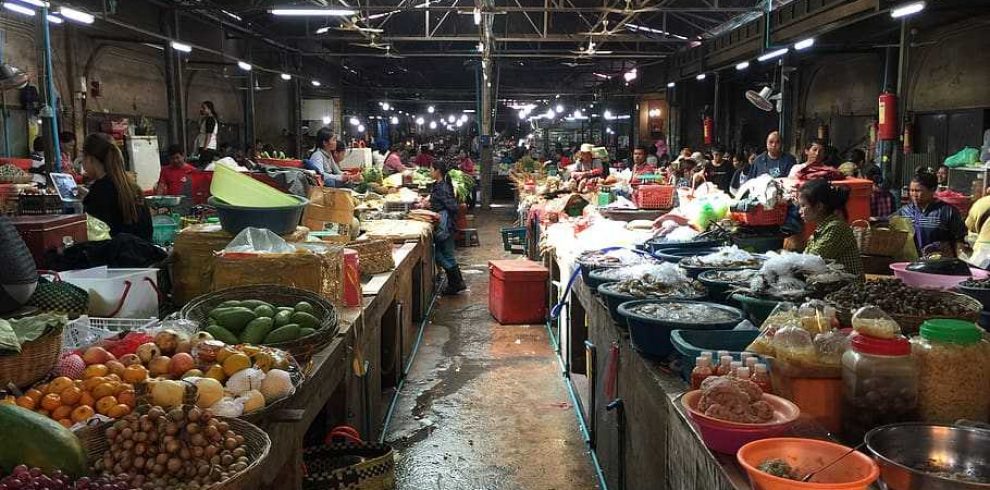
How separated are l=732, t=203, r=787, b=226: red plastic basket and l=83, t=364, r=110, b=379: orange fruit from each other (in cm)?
472

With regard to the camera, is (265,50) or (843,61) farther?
(265,50)

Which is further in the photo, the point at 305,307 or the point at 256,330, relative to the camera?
the point at 305,307

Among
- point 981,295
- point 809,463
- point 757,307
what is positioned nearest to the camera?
point 809,463

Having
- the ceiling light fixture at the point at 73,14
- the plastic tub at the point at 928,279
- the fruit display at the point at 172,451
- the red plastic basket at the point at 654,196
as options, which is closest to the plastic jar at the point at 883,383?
the plastic tub at the point at 928,279

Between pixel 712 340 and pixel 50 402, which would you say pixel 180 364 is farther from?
pixel 712 340

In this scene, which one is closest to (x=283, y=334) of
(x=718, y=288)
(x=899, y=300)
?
(x=718, y=288)

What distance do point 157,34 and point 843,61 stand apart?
14.3 metres

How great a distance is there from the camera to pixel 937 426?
186 centimetres

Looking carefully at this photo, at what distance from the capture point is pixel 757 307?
3.21 metres

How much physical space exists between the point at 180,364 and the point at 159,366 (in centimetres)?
7

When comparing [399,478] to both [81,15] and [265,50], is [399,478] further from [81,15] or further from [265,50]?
[265,50]

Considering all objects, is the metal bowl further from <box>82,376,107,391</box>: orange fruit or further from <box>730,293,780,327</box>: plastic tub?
<box>82,376,107,391</box>: orange fruit

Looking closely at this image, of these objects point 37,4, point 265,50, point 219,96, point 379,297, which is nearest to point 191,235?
point 379,297

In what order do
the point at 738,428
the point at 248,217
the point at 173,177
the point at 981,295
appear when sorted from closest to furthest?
1. the point at 738,428
2. the point at 981,295
3. the point at 248,217
4. the point at 173,177
